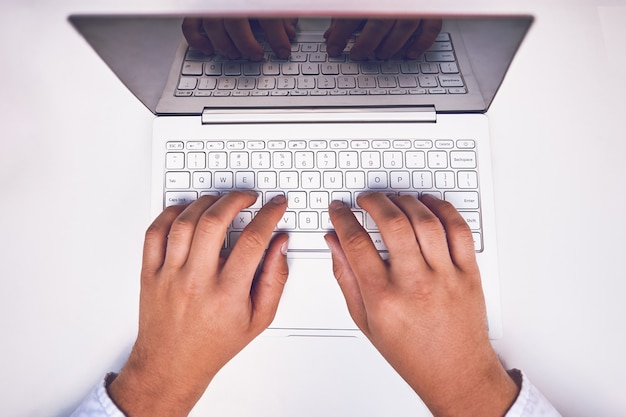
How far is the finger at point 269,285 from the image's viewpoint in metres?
0.51

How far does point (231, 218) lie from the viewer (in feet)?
1.67

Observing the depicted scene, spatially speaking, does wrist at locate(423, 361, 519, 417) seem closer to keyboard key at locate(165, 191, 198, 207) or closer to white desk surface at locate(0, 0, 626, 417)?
white desk surface at locate(0, 0, 626, 417)

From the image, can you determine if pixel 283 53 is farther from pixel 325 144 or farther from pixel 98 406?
pixel 98 406

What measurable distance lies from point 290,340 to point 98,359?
0.95 feet

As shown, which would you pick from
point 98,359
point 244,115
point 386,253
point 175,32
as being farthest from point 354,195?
point 98,359

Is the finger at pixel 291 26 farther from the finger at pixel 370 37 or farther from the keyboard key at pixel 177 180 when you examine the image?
the keyboard key at pixel 177 180

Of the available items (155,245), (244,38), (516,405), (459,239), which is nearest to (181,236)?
(155,245)

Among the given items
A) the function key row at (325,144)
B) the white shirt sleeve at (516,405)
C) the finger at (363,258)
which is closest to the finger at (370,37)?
the function key row at (325,144)

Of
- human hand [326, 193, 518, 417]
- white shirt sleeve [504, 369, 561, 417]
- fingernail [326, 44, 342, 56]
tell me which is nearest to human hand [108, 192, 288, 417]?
human hand [326, 193, 518, 417]

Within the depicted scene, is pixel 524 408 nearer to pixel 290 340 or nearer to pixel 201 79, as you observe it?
pixel 290 340

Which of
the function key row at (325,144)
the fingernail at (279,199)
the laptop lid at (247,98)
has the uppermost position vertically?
the laptop lid at (247,98)

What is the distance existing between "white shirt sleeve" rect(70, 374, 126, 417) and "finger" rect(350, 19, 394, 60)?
57 cm

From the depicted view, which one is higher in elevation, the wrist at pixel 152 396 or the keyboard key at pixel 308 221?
the keyboard key at pixel 308 221

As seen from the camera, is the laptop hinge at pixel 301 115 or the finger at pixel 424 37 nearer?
the finger at pixel 424 37
